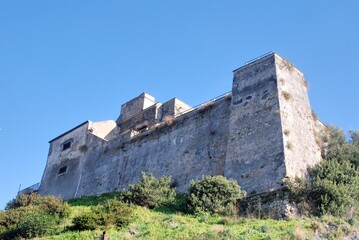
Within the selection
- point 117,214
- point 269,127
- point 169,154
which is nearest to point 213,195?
point 117,214

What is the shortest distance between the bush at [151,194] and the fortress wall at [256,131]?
3062 mm

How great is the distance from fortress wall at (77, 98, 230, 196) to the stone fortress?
0.05 metres

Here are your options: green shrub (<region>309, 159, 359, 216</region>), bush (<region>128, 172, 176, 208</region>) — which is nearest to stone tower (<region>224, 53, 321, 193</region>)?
green shrub (<region>309, 159, 359, 216</region>)

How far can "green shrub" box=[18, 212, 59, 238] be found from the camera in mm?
18625

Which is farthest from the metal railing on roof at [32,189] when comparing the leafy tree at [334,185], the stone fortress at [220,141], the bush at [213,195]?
the leafy tree at [334,185]

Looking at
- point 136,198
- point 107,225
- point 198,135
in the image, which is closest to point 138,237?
point 107,225

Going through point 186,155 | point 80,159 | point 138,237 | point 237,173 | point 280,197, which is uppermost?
point 80,159

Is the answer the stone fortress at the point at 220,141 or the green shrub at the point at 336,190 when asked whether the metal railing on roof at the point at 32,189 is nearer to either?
the stone fortress at the point at 220,141

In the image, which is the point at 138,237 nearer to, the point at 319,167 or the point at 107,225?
the point at 107,225

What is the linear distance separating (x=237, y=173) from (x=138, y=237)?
7117mm

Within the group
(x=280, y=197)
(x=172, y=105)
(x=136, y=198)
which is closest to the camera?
(x=280, y=197)

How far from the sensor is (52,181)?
36.6 metres

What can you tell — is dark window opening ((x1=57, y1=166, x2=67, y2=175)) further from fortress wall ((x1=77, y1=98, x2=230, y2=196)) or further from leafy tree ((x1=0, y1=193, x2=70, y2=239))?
leafy tree ((x1=0, y1=193, x2=70, y2=239))

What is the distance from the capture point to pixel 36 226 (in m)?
18.6
